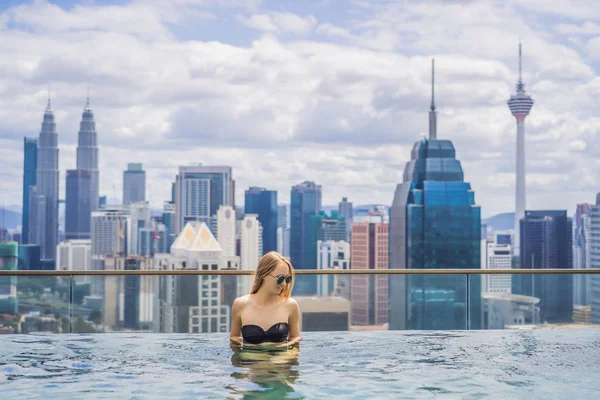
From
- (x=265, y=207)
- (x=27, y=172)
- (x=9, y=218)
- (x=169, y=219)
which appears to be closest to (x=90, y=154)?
(x=27, y=172)

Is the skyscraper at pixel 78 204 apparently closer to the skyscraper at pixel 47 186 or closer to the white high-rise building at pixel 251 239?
the skyscraper at pixel 47 186

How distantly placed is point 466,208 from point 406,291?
257 ft

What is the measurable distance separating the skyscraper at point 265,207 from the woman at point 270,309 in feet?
262

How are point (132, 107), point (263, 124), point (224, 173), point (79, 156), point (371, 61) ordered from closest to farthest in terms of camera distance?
point (371, 61)
point (263, 124)
point (132, 107)
point (224, 173)
point (79, 156)

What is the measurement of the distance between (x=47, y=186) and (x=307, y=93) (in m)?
39.5

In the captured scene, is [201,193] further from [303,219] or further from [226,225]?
[303,219]

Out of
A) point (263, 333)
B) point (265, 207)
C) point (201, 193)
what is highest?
point (201, 193)

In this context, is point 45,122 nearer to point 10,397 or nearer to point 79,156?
point 79,156

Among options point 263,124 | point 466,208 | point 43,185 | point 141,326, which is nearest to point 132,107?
point 263,124

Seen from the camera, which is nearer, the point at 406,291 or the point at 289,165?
the point at 406,291

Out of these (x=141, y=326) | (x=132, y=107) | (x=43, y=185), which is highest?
(x=132, y=107)

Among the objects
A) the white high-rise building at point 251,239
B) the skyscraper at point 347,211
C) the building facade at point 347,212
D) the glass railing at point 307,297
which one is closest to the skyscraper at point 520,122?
the skyscraper at point 347,211

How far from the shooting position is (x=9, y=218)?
304 ft

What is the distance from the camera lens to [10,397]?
11.5ft
